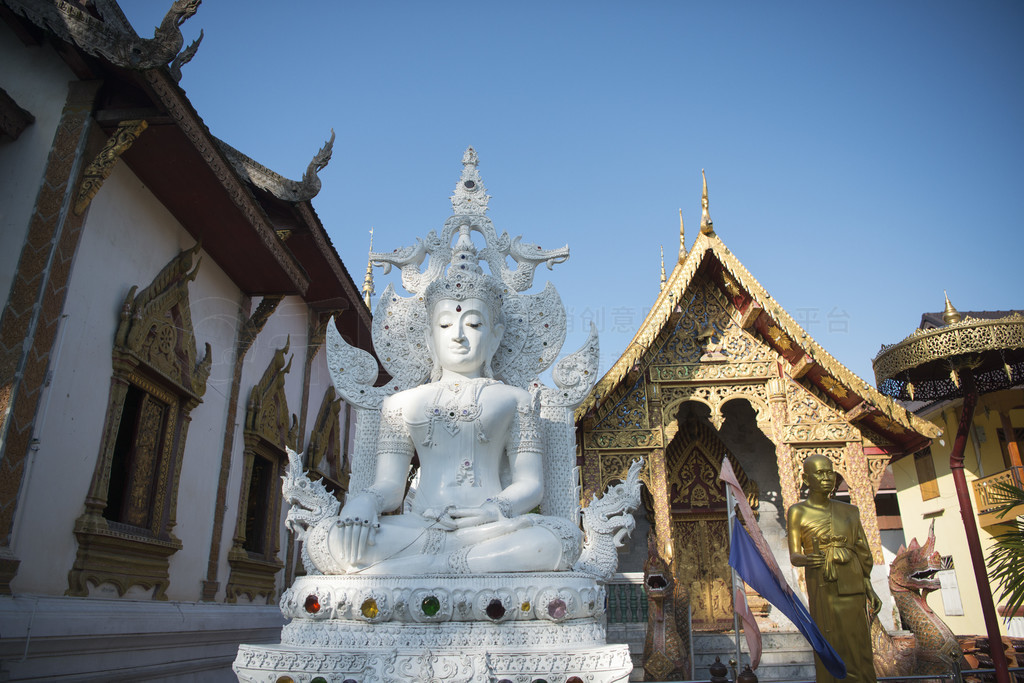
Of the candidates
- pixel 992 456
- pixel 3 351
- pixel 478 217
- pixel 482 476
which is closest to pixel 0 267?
pixel 3 351

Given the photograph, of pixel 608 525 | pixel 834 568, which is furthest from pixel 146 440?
pixel 834 568

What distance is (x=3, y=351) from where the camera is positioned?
12.1ft

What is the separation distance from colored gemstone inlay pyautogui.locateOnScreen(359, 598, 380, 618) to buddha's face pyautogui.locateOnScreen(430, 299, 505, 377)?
1.21m

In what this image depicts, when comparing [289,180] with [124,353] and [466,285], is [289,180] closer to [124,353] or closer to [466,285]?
[124,353]

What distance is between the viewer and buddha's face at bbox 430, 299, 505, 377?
10.8 ft

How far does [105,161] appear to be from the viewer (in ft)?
13.9

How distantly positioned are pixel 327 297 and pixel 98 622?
531cm

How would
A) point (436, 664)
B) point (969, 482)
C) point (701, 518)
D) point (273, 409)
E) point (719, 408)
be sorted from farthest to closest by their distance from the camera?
point (969, 482)
point (701, 518)
point (719, 408)
point (273, 409)
point (436, 664)

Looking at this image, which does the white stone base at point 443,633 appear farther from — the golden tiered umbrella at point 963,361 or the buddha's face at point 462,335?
the golden tiered umbrella at point 963,361

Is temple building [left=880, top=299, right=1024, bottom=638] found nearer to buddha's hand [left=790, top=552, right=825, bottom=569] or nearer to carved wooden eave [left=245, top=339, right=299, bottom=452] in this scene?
buddha's hand [left=790, top=552, right=825, bottom=569]

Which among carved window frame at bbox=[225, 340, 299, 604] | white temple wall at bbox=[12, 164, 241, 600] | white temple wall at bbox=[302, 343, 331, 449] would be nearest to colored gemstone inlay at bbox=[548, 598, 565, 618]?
white temple wall at bbox=[12, 164, 241, 600]

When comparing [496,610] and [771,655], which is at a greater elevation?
[496,610]

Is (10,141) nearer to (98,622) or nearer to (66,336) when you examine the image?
(66,336)

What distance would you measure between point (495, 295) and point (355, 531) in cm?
137
